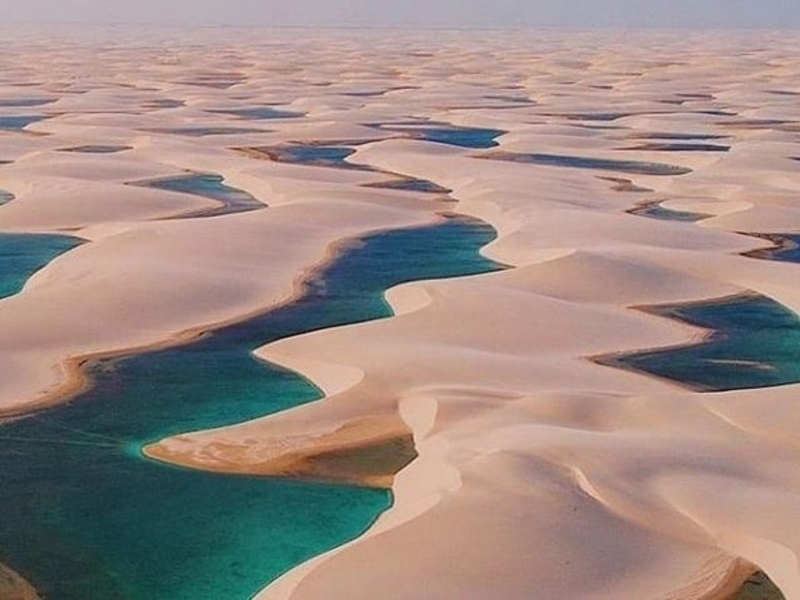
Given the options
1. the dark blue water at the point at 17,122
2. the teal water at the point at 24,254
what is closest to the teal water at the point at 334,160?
the teal water at the point at 24,254

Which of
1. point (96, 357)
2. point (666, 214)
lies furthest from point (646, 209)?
point (96, 357)

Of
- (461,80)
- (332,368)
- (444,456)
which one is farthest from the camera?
(461,80)

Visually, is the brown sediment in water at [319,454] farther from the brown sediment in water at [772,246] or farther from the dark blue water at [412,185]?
the dark blue water at [412,185]

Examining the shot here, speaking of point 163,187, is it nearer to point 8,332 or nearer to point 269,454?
point 8,332

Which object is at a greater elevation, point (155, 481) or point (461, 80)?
point (155, 481)

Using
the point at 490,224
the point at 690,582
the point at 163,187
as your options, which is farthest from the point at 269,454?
the point at 163,187

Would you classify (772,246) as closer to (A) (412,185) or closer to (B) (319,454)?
(A) (412,185)
